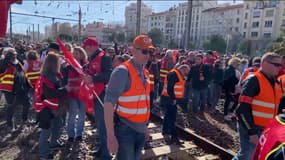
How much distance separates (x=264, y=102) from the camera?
3760 mm

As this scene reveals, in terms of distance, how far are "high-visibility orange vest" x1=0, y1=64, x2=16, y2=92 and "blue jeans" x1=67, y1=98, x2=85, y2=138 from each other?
1575mm

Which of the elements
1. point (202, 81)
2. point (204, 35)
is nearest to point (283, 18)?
point (204, 35)

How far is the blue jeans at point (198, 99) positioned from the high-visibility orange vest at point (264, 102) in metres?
5.39

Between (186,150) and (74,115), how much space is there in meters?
2.44

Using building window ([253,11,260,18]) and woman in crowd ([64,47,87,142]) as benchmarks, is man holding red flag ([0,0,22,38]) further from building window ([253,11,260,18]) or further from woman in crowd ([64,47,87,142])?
building window ([253,11,260,18])

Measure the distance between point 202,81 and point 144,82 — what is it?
6204 millimetres

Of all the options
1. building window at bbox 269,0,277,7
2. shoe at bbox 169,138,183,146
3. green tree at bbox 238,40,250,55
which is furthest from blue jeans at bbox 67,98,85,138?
building window at bbox 269,0,277,7

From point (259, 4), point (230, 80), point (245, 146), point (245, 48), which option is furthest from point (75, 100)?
point (259, 4)

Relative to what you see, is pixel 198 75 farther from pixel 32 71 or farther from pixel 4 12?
pixel 4 12

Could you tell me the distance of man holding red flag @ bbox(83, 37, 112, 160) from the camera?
14.6ft

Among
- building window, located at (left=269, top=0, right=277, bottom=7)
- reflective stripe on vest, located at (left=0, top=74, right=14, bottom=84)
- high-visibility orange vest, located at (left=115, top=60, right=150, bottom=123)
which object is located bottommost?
reflective stripe on vest, located at (left=0, top=74, right=14, bottom=84)

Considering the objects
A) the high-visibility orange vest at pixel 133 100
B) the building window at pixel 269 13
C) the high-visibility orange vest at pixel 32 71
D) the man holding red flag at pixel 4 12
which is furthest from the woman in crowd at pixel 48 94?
the building window at pixel 269 13

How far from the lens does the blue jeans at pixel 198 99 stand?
9250 mm

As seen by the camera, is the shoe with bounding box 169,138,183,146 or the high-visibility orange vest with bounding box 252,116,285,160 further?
the shoe with bounding box 169,138,183,146
